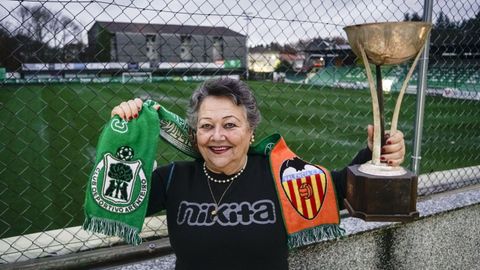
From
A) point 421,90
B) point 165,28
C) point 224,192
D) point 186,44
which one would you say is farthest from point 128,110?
point 186,44

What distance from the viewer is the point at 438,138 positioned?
1000cm

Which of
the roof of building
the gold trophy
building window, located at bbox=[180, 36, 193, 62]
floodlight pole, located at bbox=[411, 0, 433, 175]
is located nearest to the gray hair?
the gold trophy

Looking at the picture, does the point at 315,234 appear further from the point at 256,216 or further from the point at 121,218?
the point at 121,218

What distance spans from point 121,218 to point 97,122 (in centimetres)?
1123

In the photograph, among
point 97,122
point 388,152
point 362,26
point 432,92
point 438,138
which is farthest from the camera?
point 432,92

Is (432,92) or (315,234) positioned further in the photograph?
(432,92)

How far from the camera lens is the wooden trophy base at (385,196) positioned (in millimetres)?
1566

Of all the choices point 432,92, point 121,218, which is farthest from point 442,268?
point 432,92

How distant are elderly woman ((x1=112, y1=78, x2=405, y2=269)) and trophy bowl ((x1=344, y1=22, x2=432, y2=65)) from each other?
34 cm

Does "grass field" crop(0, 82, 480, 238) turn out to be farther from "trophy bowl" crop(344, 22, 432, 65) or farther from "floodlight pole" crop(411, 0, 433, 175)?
"trophy bowl" crop(344, 22, 432, 65)

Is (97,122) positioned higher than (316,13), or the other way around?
(316,13)

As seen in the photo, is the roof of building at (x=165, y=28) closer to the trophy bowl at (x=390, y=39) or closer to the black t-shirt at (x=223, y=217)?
the black t-shirt at (x=223, y=217)

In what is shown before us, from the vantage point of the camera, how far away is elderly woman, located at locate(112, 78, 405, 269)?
1.65m

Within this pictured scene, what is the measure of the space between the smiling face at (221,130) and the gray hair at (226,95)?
0.8 inches
